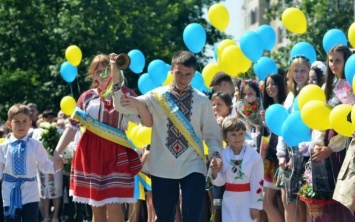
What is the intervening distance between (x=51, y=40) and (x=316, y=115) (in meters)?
21.5

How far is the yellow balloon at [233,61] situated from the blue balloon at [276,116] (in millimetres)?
2578

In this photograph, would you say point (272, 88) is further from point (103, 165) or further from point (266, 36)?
point (103, 165)

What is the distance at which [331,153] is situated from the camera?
11672 millimetres

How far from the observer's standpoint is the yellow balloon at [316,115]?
11203 mm

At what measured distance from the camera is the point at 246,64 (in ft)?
51.3

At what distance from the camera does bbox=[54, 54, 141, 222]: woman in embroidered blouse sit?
464 inches

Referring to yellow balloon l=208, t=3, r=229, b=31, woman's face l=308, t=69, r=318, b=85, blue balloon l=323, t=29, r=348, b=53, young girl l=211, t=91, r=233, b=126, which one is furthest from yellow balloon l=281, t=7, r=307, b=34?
woman's face l=308, t=69, r=318, b=85

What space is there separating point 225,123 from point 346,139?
1427 mm

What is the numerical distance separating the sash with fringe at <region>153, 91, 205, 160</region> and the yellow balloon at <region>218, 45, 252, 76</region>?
4.39 m

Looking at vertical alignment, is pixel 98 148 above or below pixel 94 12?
below

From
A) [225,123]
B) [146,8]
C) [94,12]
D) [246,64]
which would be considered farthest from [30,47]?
[225,123]

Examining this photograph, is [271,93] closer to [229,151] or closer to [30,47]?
[229,151]

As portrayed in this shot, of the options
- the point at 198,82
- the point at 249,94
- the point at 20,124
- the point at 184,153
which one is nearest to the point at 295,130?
the point at 184,153

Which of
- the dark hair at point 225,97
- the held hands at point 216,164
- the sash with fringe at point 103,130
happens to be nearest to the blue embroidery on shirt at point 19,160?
the sash with fringe at point 103,130
